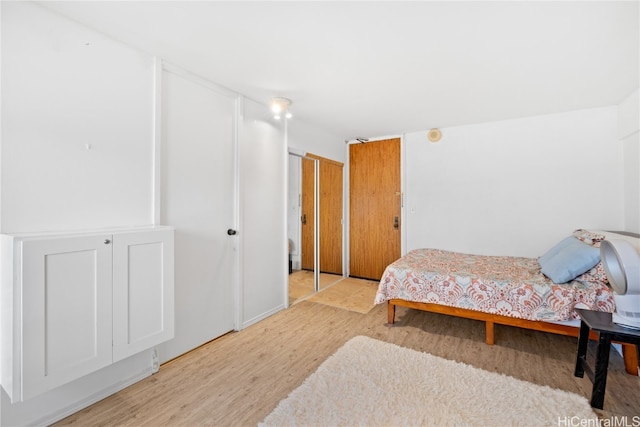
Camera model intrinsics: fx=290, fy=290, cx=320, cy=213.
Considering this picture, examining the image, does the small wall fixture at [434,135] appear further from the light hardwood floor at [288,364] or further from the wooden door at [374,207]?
the light hardwood floor at [288,364]

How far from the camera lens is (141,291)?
194 cm

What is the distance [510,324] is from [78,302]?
323 centimetres

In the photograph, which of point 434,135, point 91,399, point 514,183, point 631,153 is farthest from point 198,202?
point 631,153

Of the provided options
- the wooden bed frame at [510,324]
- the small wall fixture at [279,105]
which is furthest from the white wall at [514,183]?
the small wall fixture at [279,105]

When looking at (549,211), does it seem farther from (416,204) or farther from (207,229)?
(207,229)

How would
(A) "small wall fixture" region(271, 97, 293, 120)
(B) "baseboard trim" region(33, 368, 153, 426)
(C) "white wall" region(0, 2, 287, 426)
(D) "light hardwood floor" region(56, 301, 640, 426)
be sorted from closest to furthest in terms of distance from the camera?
1. (C) "white wall" region(0, 2, 287, 426)
2. (B) "baseboard trim" region(33, 368, 153, 426)
3. (D) "light hardwood floor" region(56, 301, 640, 426)
4. (A) "small wall fixture" region(271, 97, 293, 120)

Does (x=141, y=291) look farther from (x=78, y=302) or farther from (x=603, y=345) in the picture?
(x=603, y=345)

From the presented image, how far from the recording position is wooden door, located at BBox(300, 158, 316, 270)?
4.59m

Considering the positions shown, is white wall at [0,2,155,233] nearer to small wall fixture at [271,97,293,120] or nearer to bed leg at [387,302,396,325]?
small wall fixture at [271,97,293,120]

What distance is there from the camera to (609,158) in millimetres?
3383

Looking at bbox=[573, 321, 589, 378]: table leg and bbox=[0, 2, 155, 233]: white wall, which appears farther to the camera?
bbox=[573, 321, 589, 378]: table leg

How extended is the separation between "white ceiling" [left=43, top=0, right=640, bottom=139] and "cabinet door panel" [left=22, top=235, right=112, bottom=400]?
1426 mm

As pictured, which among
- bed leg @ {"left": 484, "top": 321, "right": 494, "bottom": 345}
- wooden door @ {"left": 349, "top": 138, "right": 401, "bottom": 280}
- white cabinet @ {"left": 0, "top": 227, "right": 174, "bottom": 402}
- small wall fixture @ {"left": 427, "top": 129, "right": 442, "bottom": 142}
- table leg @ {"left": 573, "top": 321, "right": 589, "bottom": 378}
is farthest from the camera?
wooden door @ {"left": 349, "top": 138, "right": 401, "bottom": 280}

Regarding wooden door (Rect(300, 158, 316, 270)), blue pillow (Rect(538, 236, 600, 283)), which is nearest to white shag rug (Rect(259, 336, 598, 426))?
blue pillow (Rect(538, 236, 600, 283))
